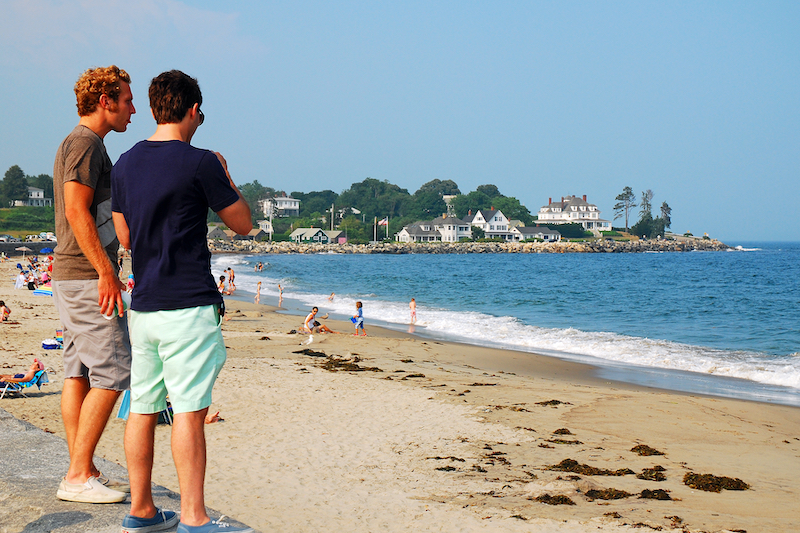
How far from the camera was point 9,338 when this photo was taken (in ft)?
41.8

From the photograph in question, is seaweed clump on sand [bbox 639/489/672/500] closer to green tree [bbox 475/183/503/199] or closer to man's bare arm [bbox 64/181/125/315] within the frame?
man's bare arm [bbox 64/181/125/315]

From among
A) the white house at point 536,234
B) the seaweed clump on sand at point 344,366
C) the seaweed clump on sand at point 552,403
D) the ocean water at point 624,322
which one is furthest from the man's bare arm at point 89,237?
the white house at point 536,234

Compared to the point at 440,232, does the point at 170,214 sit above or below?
below

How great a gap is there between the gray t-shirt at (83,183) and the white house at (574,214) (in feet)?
532

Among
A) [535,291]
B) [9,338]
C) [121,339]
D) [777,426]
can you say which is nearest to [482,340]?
[777,426]

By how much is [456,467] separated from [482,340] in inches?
517

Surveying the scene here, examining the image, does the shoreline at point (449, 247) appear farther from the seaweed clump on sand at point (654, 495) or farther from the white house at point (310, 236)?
the seaweed clump on sand at point (654, 495)

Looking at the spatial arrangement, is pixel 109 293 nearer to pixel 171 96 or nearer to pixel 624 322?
pixel 171 96

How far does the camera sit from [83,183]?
10.8 feet

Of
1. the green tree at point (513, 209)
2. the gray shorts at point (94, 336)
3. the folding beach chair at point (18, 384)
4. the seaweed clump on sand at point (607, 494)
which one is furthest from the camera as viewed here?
the green tree at point (513, 209)

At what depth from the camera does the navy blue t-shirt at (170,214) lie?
107 inches

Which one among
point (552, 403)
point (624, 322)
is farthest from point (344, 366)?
point (624, 322)

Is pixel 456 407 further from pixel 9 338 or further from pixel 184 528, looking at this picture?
pixel 9 338

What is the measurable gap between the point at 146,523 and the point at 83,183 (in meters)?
1.70
